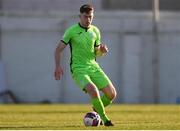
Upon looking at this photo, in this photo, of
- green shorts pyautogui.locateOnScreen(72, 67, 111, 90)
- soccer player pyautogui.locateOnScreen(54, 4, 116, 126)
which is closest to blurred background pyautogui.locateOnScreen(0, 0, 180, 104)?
soccer player pyautogui.locateOnScreen(54, 4, 116, 126)

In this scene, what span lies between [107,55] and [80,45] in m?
16.9

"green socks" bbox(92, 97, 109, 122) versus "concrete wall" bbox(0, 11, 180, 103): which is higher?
"green socks" bbox(92, 97, 109, 122)

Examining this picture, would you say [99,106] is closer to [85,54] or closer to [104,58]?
[85,54]

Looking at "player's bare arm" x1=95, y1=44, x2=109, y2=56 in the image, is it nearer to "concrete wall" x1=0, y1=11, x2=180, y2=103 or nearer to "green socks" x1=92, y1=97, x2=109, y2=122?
"green socks" x1=92, y1=97, x2=109, y2=122

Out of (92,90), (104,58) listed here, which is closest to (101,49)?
(92,90)

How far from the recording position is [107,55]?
32.0 m

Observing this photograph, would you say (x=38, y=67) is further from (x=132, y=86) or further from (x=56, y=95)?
(x=132, y=86)

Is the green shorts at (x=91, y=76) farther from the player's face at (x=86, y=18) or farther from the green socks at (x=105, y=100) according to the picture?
the player's face at (x=86, y=18)

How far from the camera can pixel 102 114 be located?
14.7 m

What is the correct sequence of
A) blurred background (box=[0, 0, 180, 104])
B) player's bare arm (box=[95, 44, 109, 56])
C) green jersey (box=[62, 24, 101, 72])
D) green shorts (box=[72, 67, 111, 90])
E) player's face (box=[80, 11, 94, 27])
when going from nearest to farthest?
player's face (box=[80, 11, 94, 27])
green shorts (box=[72, 67, 111, 90])
green jersey (box=[62, 24, 101, 72])
player's bare arm (box=[95, 44, 109, 56])
blurred background (box=[0, 0, 180, 104])

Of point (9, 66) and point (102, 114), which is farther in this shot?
point (9, 66)

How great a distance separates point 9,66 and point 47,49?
1.51m

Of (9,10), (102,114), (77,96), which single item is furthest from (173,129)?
(9,10)

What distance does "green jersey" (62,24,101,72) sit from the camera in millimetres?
15117
